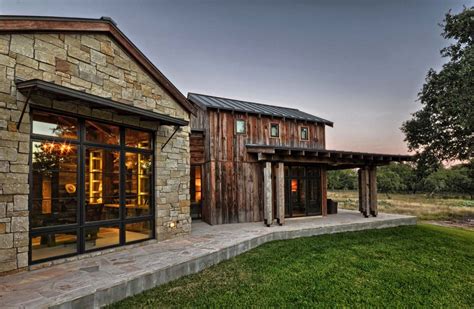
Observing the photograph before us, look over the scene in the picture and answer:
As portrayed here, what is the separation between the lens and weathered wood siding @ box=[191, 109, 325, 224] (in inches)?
A: 381

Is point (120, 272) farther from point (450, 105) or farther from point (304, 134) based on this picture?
point (450, 105)

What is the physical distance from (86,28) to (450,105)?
51.7 feet

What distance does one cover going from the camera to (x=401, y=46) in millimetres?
14250

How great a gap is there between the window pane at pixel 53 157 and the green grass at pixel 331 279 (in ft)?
9.00

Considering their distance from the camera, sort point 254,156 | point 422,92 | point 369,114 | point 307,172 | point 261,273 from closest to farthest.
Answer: point 261,273
point 254,156
point 307,172
point 422,92
point 369,114

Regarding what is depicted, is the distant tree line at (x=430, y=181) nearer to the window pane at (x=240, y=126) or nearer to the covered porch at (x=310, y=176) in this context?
the covered porch at (x=310, y=176)

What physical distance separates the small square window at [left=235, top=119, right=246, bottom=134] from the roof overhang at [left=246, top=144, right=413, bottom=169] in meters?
0.82

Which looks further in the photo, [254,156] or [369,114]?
[369,114]

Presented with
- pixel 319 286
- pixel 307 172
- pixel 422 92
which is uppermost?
pixel 422 92

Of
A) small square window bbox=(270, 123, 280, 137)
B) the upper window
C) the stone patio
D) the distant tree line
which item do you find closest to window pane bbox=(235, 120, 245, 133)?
small square window bbox=(270, 123, 280, 137)

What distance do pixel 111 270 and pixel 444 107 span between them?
16311 millimetres

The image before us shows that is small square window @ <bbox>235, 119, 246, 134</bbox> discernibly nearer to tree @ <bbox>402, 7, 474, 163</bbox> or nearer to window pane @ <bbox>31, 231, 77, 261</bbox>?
window pane @ <bbox>31, 231, 77, 261</bbox>

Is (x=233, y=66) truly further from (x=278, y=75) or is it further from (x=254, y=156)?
(x=254, y=156)

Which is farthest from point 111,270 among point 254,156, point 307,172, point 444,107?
point 444,107
